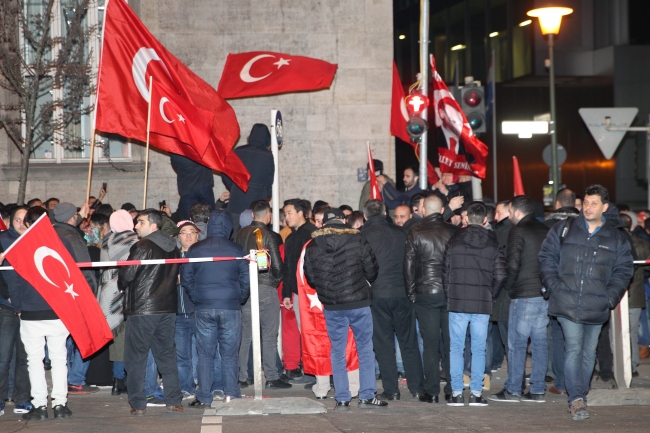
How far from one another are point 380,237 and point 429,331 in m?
1.17

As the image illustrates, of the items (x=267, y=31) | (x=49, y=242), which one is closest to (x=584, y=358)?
(x=49, y=242)

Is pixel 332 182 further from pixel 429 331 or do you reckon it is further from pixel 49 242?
pixel 49 242

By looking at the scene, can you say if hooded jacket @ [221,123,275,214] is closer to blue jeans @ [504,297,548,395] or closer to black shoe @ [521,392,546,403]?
blue jeans @ [504,297,548,395]

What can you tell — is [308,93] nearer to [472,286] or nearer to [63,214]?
[63,214]

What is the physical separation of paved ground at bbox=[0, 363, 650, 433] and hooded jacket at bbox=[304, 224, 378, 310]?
1.16 meters

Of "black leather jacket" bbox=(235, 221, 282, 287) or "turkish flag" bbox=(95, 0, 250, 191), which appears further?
"turkish flag" bbox=(95, 0, 250, 191)

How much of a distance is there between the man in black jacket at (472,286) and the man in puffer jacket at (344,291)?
2.72ft

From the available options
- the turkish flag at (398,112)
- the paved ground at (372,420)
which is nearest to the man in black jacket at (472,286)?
the paved ground at (372,420)

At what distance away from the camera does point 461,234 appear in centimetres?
1005

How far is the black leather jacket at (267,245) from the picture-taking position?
10891 mm

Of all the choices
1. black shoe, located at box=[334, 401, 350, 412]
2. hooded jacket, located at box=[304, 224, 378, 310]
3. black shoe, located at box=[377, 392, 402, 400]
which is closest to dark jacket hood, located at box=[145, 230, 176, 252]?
hooded jacket, located at box=[304, 224, 378, 310]

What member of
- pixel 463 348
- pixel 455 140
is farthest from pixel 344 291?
pixel 455 140

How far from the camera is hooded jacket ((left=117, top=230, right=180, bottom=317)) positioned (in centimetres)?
955

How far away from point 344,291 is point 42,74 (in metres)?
8.75
